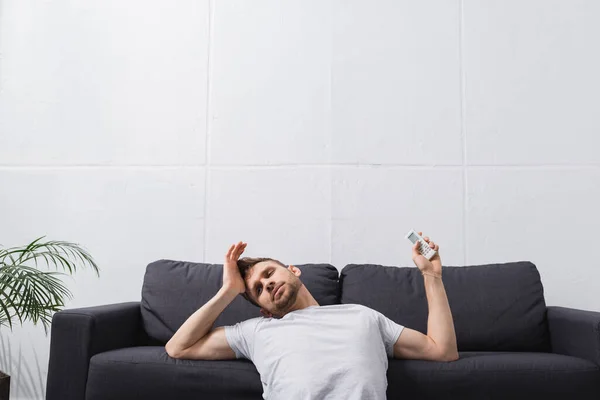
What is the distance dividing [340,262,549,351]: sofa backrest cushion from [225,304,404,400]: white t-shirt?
1.63 feet

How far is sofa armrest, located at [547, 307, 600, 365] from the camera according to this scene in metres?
2.32

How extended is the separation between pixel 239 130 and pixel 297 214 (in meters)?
0.59

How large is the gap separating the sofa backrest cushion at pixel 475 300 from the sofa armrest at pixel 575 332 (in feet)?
0.19

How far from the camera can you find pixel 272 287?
2201 mm

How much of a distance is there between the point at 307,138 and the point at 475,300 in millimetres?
Answer: 1296

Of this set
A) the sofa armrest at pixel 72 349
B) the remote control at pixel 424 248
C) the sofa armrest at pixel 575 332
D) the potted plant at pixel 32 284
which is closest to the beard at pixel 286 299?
the remote control at pixel 424 248

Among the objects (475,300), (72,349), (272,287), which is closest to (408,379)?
(272,287)

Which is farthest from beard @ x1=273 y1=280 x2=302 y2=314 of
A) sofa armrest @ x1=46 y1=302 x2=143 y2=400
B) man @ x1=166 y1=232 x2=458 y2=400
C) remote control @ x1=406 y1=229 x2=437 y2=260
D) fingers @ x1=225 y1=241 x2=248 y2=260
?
sofa armrest @ x1=46 y1=302 x2=143 y2=400

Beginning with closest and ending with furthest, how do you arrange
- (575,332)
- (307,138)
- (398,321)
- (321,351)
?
(321,351)
(575,332)
(398,321)
(307,138)

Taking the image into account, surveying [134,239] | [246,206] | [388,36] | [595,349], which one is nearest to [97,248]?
[134,239]

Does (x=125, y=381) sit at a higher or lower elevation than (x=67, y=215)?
lower

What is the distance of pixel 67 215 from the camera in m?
3.45

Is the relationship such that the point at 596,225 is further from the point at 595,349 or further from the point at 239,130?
the point at 239,130

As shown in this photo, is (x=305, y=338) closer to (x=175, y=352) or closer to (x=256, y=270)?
(x=256, y=270)
